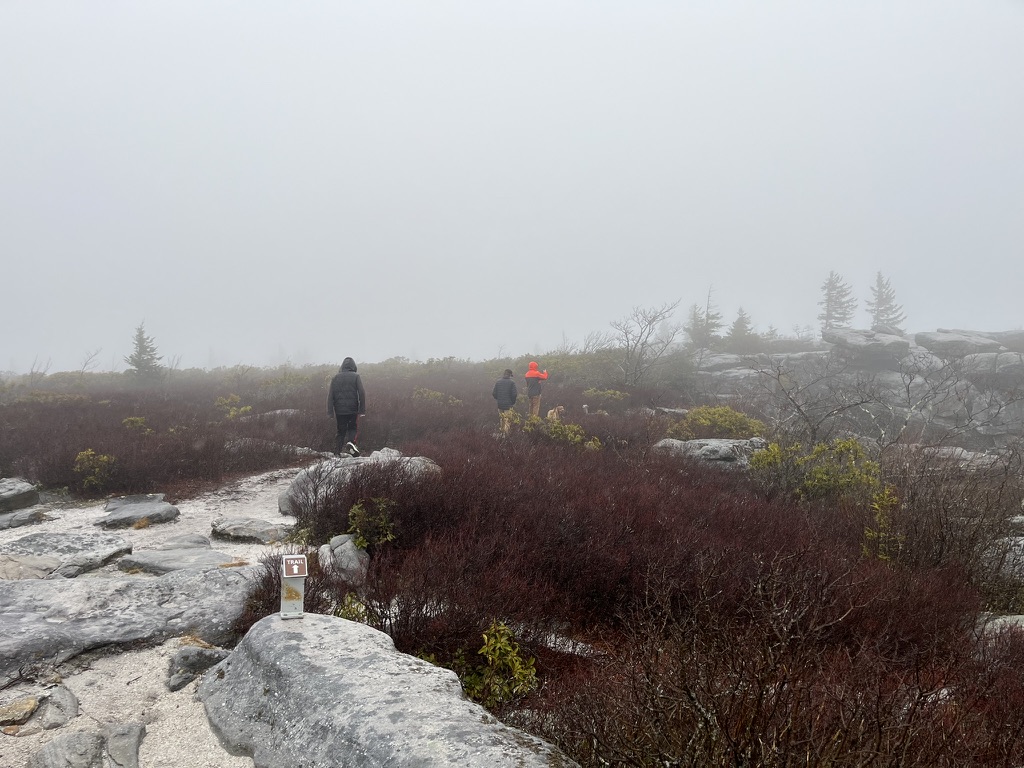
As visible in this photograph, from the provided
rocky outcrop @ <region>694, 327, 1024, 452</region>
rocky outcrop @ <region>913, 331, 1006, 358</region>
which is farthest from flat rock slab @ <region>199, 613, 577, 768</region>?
rocky outcrop @ <region>913, 331, 1006, 358</region>

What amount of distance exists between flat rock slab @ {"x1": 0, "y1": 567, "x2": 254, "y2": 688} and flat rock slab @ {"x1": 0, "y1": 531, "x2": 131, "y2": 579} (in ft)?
3.12

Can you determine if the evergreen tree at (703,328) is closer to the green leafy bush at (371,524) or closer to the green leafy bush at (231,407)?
the green leafy bush at (231,407)

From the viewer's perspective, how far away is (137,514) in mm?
6656

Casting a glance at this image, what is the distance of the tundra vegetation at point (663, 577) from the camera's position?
1866 millimetres

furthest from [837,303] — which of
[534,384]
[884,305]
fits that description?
[534,384]

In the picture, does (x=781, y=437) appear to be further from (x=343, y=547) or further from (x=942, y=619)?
(x=343, y=547)

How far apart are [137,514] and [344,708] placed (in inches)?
230

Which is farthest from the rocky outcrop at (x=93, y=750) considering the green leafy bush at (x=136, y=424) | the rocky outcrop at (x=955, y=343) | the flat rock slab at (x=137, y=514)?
the rocky outcrop at (x=955, y=343)

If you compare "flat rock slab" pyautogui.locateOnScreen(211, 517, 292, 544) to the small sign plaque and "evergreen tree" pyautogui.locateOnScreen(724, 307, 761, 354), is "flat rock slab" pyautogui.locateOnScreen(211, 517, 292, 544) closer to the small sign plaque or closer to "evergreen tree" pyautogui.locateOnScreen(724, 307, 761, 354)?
the small sign plaque

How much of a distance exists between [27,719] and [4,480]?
→ 21.8 ft

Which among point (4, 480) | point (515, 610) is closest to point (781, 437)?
point (515, 610)

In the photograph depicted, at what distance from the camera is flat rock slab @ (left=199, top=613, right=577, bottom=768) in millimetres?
2006

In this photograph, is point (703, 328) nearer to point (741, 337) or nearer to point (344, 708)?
point (741, 337)

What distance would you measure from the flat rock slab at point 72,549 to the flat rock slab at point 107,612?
95 centimetres
